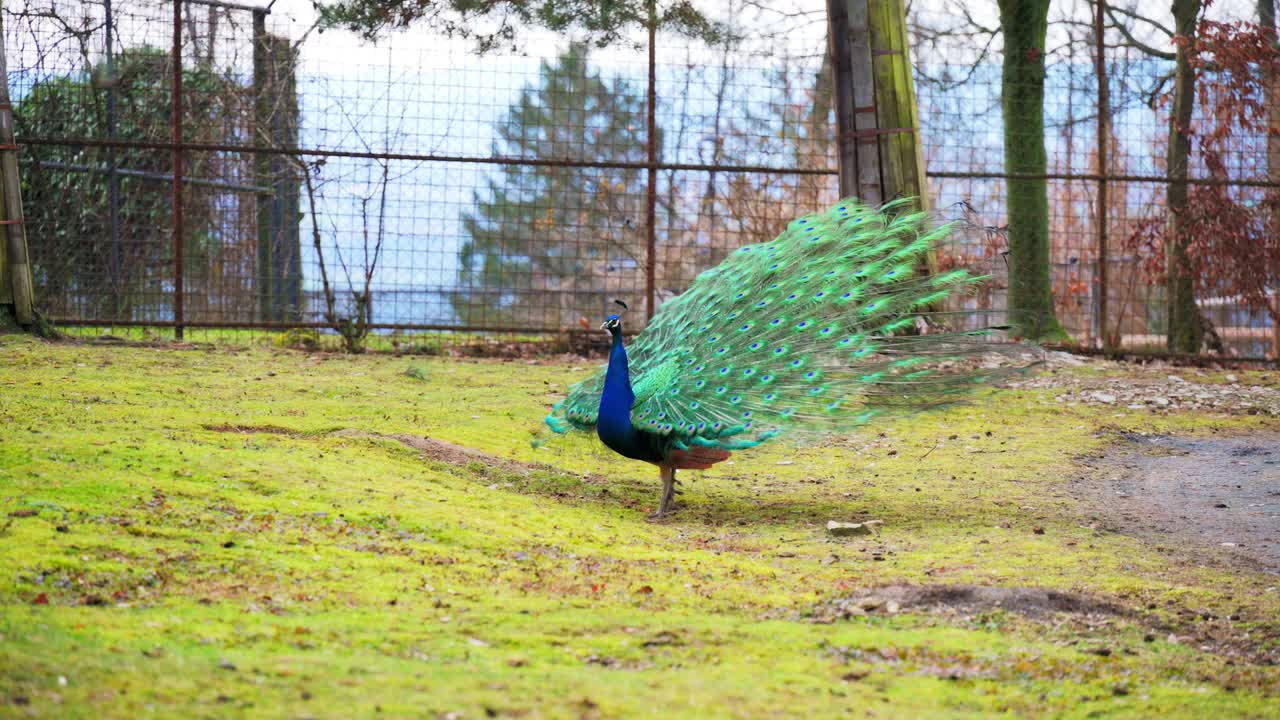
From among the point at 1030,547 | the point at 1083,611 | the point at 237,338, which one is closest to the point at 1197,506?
the point at 1030,547

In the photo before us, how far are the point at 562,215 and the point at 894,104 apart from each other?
4832mm

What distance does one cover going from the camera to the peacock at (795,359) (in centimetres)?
662

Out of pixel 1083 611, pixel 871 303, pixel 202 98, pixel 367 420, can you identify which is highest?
pixel 202 98

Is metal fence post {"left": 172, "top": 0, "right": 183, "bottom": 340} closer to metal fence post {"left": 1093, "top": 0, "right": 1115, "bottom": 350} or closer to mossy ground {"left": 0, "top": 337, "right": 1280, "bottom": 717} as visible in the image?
mossy ground {"left": 0, "top": 337, "right": 1280, "bottom": 717}

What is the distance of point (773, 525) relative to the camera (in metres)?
6.77

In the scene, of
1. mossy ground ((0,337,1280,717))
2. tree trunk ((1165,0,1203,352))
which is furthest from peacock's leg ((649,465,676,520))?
tree trunk ((1165,0,1203,352))

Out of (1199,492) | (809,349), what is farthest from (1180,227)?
(809,349)

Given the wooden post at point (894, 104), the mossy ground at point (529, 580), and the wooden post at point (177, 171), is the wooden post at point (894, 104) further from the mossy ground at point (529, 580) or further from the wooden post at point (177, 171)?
the wooden post at point (177, 171)

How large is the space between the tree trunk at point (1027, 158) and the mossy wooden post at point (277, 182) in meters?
8.11

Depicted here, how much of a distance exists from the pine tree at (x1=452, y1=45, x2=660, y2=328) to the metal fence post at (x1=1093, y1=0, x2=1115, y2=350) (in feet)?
17.0

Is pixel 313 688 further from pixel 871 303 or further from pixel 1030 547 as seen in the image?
pixel 871 303

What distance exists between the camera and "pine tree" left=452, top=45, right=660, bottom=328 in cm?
1364

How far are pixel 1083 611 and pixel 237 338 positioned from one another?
10.6m

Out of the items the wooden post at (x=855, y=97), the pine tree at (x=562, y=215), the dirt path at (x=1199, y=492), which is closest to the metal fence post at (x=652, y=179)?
the pine tree at (x=562, y=215)
